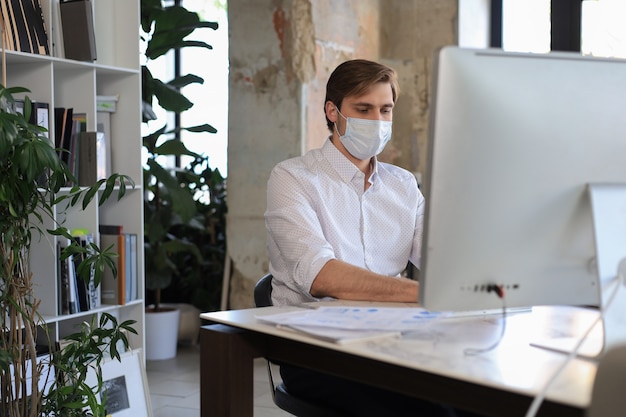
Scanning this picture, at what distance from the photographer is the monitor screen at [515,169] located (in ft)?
3.83

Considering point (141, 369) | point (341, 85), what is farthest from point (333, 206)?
point (141, 369)

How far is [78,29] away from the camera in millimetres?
2848

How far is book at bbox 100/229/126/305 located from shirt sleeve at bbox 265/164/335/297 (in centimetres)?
111

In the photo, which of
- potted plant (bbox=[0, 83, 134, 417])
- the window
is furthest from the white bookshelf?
the window

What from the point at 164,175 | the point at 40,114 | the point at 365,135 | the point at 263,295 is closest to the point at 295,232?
the point at 263,295

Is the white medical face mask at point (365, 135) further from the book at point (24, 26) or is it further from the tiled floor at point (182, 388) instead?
the tiled floor at point (182, 388)

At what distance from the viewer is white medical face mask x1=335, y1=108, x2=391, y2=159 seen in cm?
222

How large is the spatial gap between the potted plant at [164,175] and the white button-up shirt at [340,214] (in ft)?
5.65

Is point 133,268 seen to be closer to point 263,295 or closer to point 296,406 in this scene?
point 263,295

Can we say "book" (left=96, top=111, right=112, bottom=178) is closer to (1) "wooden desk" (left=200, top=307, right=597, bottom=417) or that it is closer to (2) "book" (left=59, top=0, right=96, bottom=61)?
(2) "book" (left=59, top=0, right=96, bottom=61)

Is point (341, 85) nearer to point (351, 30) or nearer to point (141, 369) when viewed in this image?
point (141, 369)

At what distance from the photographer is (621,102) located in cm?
126

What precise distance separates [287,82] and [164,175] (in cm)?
82

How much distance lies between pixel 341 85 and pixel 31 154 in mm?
893
